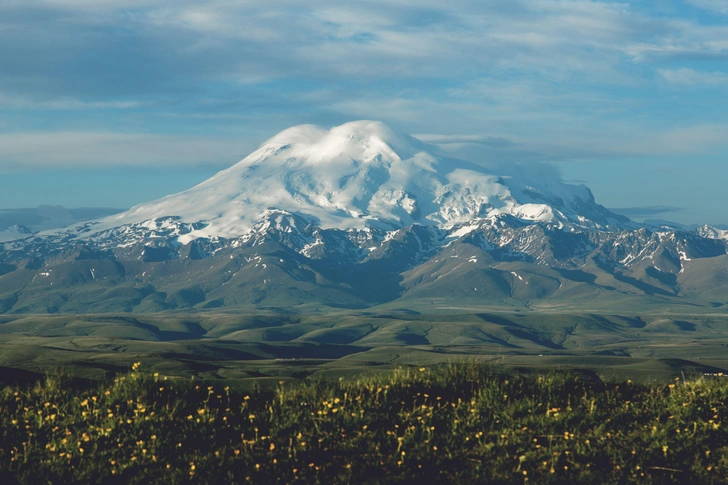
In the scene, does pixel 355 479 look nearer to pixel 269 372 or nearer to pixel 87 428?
pixel 87 428

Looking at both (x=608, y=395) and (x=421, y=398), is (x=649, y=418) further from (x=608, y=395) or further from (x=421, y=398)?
(x=421, y=398)

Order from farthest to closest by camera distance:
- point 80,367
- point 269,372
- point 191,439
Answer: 1. point 269,372
2. point 80,367
3. point 191,439

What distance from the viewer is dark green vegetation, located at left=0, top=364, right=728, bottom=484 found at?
1894cm

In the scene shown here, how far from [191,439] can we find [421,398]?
580 cm

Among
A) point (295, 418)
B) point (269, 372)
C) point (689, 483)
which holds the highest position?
point (295, 418)

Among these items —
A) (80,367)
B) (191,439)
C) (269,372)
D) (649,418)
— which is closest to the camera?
(191,439)

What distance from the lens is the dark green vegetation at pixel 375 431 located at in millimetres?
18938

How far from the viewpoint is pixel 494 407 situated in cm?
2183

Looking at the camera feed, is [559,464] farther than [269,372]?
No

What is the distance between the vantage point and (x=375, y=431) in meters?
20.5

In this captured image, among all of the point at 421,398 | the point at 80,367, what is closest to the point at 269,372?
the point at 80,367

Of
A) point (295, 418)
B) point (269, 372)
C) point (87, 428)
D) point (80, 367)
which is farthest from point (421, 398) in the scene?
point (269, 372)

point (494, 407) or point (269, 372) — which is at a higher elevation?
point (494, 407)

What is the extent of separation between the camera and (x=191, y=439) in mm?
20172
